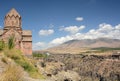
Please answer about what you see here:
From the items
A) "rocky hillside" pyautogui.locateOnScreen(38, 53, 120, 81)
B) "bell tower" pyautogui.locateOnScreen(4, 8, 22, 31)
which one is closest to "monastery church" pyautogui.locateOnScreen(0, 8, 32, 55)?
"bell tower" pyautogui.locateOnScreen(4, 8, 22, 31)

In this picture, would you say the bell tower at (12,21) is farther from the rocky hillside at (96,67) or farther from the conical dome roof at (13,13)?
the rocky hillside at (96,67)

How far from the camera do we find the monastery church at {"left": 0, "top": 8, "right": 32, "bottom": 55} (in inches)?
1999

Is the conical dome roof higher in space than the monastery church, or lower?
higher

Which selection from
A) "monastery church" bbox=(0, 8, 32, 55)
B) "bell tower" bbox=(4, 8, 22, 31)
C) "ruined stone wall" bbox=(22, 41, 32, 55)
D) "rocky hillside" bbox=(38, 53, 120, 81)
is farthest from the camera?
"rocky hillside" bbox=(38, 53, 120, 81)

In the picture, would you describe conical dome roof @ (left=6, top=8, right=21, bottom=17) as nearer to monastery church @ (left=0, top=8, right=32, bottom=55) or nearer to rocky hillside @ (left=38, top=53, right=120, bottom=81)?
monastery church @ (left=0, top=8, right=32, bottom=55)

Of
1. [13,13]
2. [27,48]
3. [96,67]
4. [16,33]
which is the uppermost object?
[13,13]

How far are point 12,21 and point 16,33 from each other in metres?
4.84

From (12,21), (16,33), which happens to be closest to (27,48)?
(16,33)

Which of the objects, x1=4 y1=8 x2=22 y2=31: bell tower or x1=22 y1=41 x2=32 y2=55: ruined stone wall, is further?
x1=4 y1=8 x2=22 y2=31: bell tower

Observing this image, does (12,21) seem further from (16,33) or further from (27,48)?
(27,48)

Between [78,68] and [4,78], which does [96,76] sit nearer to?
[78,68]

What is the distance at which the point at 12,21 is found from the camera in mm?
54125

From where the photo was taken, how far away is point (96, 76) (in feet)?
556

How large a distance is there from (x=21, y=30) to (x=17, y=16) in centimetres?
373
